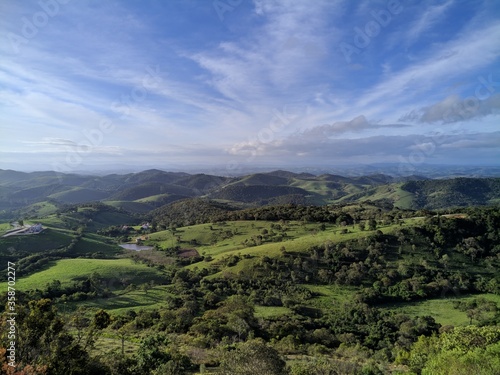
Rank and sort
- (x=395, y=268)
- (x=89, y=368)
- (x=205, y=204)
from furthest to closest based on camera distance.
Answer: (x=205, y=204)
(x=395, y=268)
(x=89, y=368)

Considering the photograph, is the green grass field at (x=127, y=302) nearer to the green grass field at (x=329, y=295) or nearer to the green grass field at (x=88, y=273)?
the green grass field at (x=88, y=273)

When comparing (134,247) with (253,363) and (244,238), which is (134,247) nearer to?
(244,238)

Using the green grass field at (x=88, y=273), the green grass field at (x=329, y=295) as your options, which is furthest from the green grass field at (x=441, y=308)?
the green grass field at (x=88, y=273)

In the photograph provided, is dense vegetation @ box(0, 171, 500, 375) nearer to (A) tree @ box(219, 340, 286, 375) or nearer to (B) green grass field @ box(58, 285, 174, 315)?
(A) tree @ box(219, 340, 286, 375)

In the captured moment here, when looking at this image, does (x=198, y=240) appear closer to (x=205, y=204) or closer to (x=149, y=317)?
(x=149, y=317)

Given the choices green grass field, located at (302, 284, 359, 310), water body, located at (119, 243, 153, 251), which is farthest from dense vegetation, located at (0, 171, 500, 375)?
water body, located at (119, 243, 153, 251)

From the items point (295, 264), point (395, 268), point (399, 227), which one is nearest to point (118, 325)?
point (295, 264)

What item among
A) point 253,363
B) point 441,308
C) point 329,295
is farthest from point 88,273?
point 441,308
